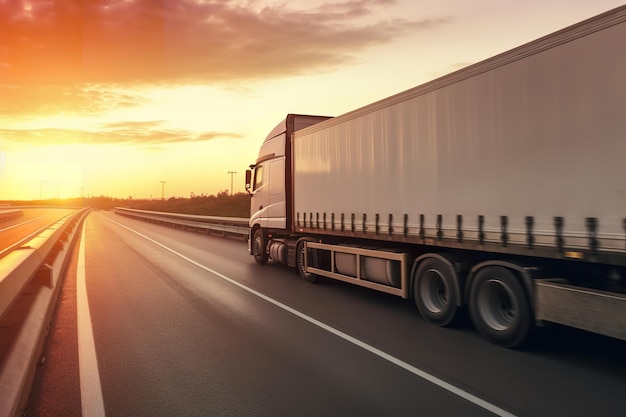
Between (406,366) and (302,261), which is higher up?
(302,261)

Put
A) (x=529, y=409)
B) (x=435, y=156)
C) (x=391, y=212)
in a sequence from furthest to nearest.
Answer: (x=391, y=212) < (x=435, y=156) < (x=529, y=409)

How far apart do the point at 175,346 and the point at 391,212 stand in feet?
13.8

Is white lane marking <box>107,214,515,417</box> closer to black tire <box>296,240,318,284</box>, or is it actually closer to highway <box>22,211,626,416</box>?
highway <box>22,211,626,416</box>

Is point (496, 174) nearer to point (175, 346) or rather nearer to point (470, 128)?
point (470, 128)

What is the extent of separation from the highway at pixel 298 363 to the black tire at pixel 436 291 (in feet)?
0.79

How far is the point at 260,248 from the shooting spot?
580 inches

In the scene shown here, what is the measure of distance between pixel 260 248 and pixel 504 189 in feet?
30.9

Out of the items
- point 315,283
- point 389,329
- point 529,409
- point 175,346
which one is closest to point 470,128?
point 389,329

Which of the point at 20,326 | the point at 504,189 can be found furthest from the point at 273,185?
the point at 20,326

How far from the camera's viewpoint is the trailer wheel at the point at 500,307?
593cm

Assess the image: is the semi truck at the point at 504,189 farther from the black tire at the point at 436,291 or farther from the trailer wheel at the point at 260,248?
the trailer wheel at the point at 260,248

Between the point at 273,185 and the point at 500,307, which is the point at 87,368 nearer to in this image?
the point at 500,307

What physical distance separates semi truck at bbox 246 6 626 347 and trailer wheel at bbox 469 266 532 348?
15 millimetres

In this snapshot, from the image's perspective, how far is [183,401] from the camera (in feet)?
14.9
